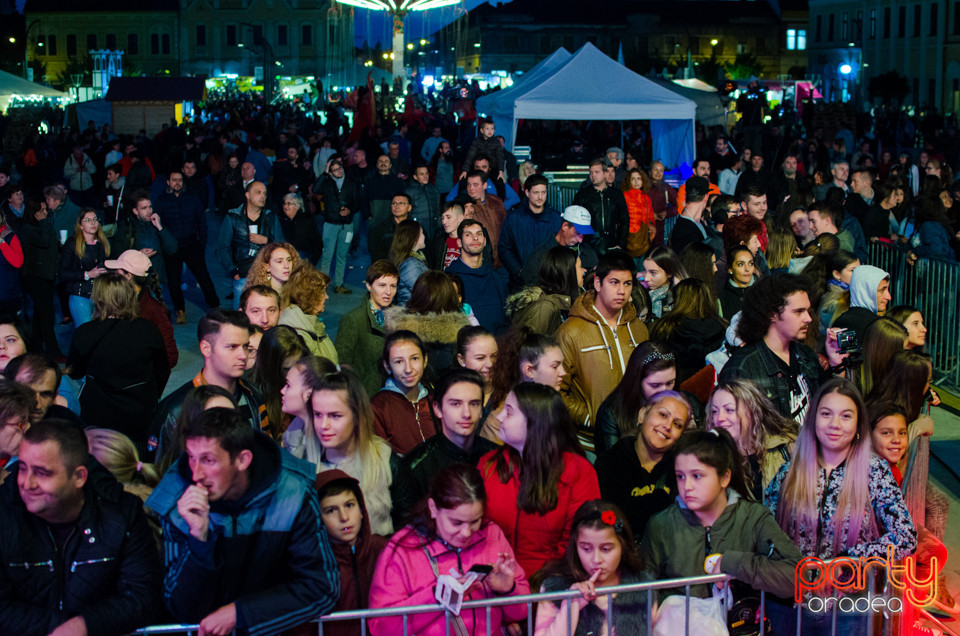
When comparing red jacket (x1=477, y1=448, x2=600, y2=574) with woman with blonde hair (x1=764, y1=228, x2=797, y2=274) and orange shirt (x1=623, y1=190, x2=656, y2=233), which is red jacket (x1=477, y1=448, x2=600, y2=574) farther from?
orange shirt (x1=623, y1=190, x2=656, y2=233)

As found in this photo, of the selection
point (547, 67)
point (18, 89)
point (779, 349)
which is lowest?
point (779, 349)

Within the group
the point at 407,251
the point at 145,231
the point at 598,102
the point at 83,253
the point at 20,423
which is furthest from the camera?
the point at 598,102

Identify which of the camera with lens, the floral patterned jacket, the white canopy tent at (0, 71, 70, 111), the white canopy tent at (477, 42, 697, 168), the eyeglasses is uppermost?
the white canopy tent at (0, 71, 70, 111)

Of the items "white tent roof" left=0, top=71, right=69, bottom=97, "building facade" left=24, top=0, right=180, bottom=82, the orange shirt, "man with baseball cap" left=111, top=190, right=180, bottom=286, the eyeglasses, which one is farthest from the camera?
"building facade" left=24, top=0, right=180, bottom=82

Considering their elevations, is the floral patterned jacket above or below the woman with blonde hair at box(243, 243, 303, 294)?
below

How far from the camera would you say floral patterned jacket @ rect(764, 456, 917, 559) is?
4.49 metres

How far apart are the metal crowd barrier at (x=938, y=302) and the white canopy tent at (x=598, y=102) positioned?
8.80 metres

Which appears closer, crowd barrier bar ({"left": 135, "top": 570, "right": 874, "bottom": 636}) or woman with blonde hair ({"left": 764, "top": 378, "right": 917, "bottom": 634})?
crowd barrier bar ({"left": 135, "top": 570, "right": 874, "bottom": 636})

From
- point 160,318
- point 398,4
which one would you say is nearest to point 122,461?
point 160,318

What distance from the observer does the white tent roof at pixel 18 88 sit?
25266 mm

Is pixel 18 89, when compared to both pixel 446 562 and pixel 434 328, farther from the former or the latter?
pixel 446 562

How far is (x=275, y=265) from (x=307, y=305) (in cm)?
56

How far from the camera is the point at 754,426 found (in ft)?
17.4

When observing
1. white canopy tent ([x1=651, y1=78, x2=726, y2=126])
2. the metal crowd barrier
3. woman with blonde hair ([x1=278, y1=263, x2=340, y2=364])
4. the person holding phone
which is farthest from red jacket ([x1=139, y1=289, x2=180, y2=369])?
white canopy tent ([x1=651, y1=78, x2=726, y2=126])
